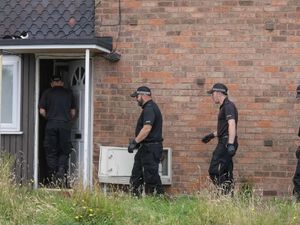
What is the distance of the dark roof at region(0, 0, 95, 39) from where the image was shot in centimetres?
1186

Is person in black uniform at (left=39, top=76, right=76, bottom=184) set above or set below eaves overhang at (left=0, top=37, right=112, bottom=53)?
below

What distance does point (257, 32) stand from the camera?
11.2 m

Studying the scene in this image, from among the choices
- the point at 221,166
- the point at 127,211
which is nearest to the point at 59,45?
the point at 221,166

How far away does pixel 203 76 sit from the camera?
1134 cm

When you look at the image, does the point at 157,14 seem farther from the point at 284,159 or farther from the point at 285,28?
the point at 284,159

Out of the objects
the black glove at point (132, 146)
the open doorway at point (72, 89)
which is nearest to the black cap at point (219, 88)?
the black glove at point (132, 146)

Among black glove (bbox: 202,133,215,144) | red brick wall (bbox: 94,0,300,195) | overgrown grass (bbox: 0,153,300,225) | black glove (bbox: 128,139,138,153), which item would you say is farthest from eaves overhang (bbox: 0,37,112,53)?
overgrown grass (bbox: 0,153,300,225)

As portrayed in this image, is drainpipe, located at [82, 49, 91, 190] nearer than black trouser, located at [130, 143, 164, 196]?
No

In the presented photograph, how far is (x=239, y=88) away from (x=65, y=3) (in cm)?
350

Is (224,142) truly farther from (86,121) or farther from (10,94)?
(10,94)

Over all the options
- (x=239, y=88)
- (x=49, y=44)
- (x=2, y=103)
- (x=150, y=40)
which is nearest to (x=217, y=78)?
(x=239, y=88)

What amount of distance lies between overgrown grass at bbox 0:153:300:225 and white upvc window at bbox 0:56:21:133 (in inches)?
112

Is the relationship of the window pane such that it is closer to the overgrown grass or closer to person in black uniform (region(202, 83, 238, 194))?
the overgrown grass

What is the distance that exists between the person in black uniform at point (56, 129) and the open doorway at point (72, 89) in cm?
40
